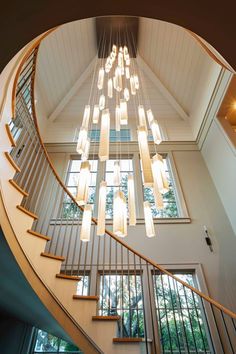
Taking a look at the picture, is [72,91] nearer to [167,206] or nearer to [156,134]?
[167,206]

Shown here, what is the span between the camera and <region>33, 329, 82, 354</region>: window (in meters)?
3.23

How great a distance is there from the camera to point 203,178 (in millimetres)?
4992

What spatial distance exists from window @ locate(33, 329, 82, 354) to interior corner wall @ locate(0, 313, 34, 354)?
152 mm

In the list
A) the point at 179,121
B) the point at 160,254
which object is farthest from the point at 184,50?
the point at 160,254

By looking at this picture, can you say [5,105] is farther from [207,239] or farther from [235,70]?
[207,239]

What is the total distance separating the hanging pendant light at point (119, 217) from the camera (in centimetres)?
199

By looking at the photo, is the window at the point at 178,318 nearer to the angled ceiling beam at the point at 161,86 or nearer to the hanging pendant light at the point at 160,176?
the hanging pendant light at the point at 160,176

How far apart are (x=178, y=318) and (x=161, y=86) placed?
223 inches

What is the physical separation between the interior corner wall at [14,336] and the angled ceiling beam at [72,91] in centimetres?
496

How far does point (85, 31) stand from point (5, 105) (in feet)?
15.5

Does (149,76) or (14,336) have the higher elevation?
(149,76)

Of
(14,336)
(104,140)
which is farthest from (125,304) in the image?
(104,140)

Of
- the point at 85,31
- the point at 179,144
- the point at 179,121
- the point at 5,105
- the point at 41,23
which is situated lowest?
the point at 41,23

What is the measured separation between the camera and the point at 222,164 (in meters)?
4.44
